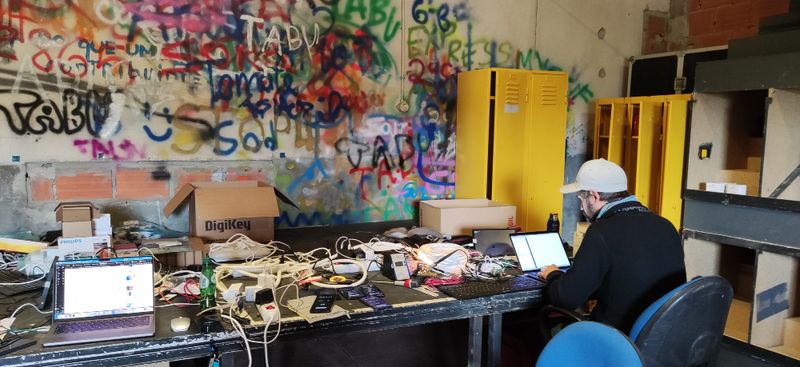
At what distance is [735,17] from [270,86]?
144 inches

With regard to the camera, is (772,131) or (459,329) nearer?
(772,131)

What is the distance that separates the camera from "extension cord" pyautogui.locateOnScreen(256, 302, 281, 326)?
6.37 feet

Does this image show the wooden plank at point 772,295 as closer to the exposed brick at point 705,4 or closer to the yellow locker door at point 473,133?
the yellow locker door at point 473,133

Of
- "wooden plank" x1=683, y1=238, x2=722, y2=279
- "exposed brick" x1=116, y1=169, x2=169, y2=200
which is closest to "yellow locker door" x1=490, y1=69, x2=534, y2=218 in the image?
"wooden plank" x1=683, y1=238, x2=722, y2=279

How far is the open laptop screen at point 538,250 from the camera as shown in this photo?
268cm

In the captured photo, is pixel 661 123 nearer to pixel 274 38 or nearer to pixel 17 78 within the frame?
pixel 274 38

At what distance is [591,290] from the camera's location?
2.20 meters

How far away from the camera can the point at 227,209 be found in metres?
→ 3.11

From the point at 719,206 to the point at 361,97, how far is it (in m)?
2.37

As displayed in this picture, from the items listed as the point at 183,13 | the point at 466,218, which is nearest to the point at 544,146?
the point at 466,218

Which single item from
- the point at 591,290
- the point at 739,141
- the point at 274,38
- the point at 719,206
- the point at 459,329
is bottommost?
the point at 459,329

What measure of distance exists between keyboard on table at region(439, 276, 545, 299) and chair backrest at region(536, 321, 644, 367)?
65cm

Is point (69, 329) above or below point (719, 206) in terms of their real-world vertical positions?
below

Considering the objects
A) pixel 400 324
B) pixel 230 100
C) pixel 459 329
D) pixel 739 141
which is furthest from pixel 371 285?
A: pixel 739 141
